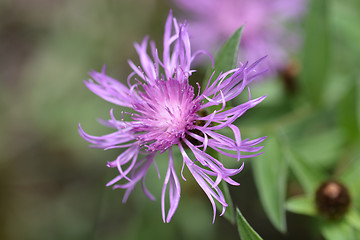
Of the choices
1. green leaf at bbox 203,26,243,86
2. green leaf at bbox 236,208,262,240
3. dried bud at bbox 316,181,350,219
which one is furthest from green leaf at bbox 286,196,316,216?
green leaf at bbox 203,26,243,86

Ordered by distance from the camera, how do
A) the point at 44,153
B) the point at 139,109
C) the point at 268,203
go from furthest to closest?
the point at 44,153 → the point at 268,203 → the point at 139,109

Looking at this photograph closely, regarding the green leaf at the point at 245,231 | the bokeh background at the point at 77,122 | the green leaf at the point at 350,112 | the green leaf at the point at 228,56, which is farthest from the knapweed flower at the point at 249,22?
the green leaf at the point at 245,231

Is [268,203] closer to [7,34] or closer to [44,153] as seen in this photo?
[44,153]

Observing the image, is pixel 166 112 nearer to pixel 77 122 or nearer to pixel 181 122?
pixel 181 122

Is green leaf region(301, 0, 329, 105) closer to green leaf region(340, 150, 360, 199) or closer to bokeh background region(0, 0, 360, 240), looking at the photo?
bokeh background region(0, 0, 360, 240)

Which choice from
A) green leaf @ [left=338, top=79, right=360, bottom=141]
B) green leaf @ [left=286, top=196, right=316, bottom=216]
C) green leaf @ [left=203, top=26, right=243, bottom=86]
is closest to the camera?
green leaf @ [left=203, top=26, right=243, bottom=86]

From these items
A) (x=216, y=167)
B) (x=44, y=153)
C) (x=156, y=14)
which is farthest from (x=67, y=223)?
(x=216, y=167)
